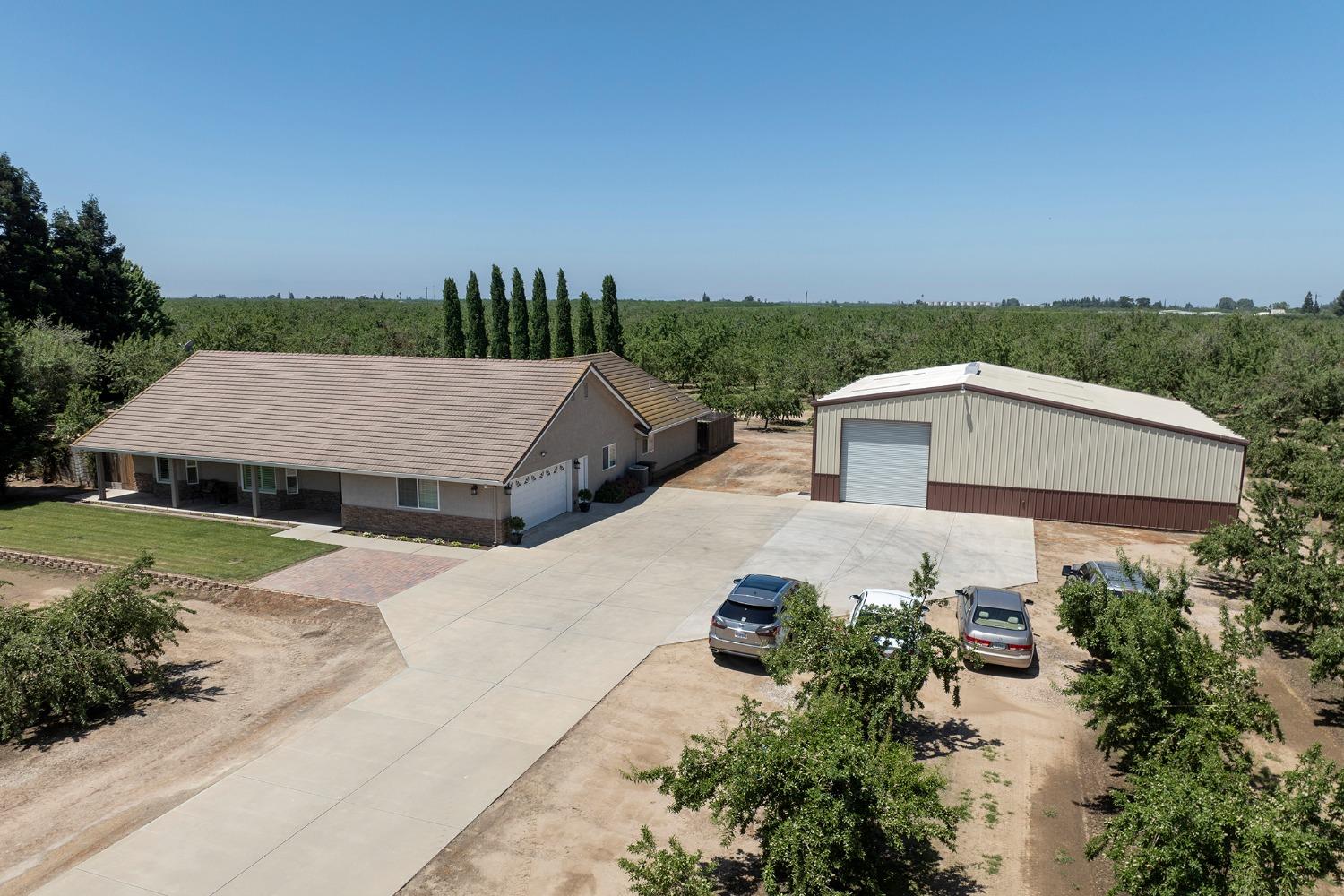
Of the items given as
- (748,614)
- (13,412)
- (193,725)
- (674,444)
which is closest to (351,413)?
(13,412)

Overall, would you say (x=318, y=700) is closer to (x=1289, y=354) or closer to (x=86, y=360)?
(x=86, y=360)

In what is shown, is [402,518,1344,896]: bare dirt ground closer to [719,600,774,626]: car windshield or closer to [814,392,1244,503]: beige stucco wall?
[719,600,774,626]: car windshield

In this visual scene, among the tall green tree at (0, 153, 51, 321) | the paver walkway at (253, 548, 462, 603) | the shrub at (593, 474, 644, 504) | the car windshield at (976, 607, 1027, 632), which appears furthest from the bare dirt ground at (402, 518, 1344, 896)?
the tall green tree at (0, 153, 51, 321)

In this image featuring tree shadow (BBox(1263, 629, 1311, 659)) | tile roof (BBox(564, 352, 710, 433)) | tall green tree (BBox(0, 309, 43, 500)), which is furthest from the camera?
tile roof (BBox(564, 352, 710, 433))

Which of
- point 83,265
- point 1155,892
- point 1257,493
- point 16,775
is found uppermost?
point 83,265

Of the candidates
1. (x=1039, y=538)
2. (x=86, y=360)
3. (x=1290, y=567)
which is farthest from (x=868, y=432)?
(x=86, y=360)

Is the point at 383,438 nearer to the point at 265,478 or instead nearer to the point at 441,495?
the point at 441,495

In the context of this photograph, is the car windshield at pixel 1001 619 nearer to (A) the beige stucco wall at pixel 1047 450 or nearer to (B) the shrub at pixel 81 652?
(A) the beige stucco wall at pixel 1047 450
